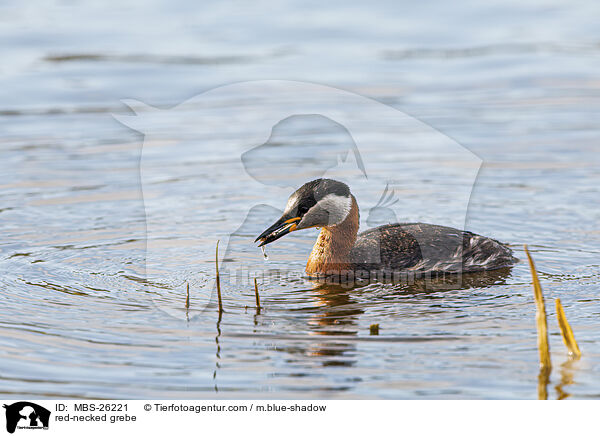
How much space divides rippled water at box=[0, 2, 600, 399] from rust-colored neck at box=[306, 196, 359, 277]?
0.85 feet

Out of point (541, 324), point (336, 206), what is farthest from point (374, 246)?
point (541, 324)

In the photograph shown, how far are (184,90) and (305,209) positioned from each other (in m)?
7.98

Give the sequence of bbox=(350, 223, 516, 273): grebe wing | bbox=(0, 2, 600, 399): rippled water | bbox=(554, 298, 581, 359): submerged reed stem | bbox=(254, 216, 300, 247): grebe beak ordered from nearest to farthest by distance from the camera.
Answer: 1. bbox=(554, 298, 581, 359): submerged reed stem
2. bbox=(0, 2, 600, 399): rippled water
3. bbox=(254, 216, 300, 247): grebe beak
4. bbox=(350, 223, 516, 273): grebe wing

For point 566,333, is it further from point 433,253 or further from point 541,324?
point 433,253

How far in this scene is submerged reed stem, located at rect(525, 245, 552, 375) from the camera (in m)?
6.54

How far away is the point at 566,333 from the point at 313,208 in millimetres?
3323

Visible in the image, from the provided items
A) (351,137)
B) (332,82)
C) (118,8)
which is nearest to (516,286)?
(351,137)

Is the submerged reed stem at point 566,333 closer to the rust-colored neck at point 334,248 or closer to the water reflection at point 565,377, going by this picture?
the water reflection at point 565,377

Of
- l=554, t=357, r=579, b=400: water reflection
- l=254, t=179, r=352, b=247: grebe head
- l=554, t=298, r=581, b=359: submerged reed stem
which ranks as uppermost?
l=254, t=179, r=352, b=247: grebe head

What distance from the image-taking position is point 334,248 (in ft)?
33.2

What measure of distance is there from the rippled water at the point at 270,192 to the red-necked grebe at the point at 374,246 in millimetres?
390
